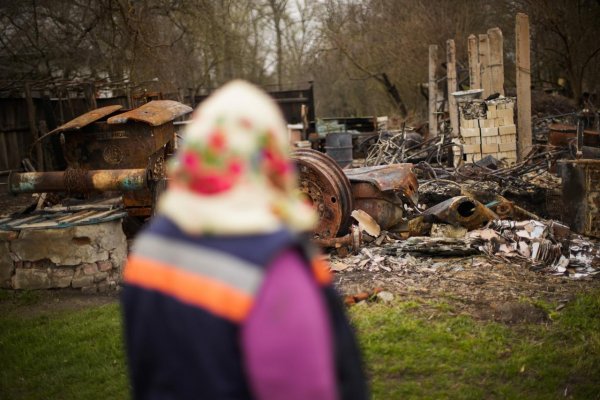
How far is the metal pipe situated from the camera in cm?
644

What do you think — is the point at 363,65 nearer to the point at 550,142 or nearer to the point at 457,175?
the point at 550,142

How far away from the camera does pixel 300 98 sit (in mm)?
21391

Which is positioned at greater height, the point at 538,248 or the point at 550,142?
the point at 550,142

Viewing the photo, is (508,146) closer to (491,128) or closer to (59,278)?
(491,128)

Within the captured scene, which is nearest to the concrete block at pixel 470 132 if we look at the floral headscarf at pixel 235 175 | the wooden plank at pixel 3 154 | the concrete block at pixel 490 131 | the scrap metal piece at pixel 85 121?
the concrete block at pixel 490 131

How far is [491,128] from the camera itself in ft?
43.5

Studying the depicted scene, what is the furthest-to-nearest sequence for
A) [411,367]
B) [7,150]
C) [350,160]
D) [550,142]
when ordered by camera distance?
[350,160]
[7,150]
[550,142]
[411,367]

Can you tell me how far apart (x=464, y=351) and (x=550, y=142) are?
32.7 ft

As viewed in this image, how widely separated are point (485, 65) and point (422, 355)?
11456 millimetres

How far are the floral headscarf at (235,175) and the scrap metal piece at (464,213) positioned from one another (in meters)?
6.39

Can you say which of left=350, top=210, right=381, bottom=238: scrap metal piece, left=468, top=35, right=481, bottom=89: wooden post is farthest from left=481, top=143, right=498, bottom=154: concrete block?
left=350, top=210, right=381, bottom=238: scrap metal piece

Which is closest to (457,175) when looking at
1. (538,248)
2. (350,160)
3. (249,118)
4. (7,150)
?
(538,248)

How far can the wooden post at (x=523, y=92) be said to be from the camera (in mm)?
13430

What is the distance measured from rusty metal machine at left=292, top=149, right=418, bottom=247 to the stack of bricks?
551cm
